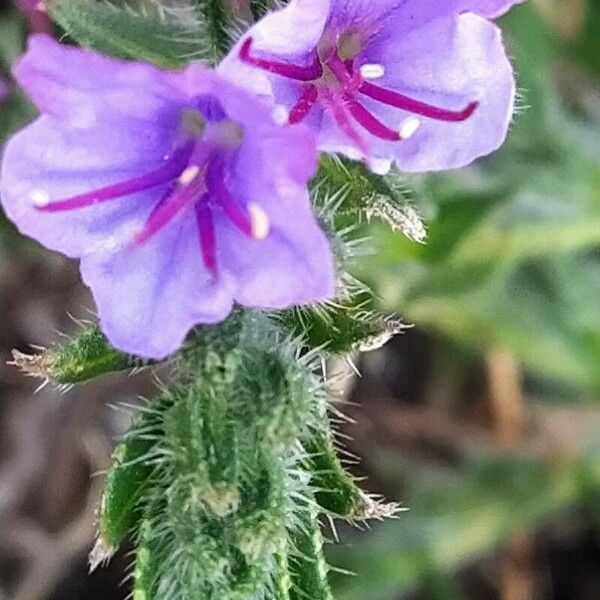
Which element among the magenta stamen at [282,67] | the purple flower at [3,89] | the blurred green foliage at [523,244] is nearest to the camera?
Result: the magenta stamen at [282,67]

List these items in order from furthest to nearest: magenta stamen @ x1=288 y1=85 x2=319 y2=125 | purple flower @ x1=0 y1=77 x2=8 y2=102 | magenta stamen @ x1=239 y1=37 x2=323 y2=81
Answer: purple flower @ x1=0 y1=77 x2=8 y2=102 < magenta stamen @ x1=288 y1=85 x2=319 y2=125 < magenta stamen @ x1=239 y1=37 x2=323 y2=81

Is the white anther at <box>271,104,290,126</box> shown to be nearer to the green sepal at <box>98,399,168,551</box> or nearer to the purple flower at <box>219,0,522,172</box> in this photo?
the purple flower at <box>219,0,522,172</box>

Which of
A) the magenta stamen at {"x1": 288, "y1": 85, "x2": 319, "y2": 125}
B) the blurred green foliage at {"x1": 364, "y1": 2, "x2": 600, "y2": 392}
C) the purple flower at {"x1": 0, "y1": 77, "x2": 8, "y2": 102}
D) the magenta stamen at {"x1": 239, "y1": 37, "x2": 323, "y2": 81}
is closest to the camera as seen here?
the magenta stamen at {"x1": 239, "y1": 37, "x2": 323, "y2": 81}

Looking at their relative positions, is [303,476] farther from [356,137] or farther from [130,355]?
[356,137]

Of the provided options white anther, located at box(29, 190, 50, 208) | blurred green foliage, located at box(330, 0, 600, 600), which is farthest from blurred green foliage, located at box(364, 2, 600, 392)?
white anther, located at box(29, 190, 50, 208)

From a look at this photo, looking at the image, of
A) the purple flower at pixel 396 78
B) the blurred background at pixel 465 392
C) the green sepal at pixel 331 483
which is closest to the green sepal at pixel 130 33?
the purple flower at pixel 396 78

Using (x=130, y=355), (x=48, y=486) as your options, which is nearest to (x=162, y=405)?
(x=130, y=355)

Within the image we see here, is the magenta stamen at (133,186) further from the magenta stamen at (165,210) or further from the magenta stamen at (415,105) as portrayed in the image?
the magenta stamen at (415,105)
